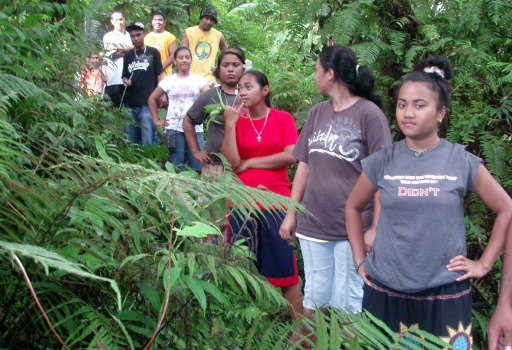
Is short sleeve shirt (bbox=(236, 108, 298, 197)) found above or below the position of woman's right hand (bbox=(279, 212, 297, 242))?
above

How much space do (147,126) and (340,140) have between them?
5306 mm

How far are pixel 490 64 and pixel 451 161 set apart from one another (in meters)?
1.59

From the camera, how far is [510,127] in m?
4.56

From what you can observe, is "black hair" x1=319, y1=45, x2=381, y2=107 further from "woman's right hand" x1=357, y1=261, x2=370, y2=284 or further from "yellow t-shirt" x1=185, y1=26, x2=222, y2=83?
"yellow t-shirt" x1=185, y1=26, x2=222, y2=83

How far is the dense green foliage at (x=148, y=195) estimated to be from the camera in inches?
78.7

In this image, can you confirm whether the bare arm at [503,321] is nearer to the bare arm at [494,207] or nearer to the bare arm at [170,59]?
the bare arm at [494,207]

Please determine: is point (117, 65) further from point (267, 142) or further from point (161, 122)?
point (267, 142)

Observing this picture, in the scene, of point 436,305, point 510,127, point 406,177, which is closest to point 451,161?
point 406,177

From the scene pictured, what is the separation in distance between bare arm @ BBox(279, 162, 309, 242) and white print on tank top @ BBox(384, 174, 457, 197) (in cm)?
133

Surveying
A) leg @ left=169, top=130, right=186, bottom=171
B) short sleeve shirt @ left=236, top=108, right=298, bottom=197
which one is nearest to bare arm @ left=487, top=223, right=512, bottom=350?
short sleeve shirt @ left=236, top=108, right=298, bottom=197

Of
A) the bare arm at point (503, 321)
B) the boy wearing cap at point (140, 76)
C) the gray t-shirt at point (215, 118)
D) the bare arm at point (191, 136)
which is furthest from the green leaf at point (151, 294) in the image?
the boy wearing cap at point (140, 76)

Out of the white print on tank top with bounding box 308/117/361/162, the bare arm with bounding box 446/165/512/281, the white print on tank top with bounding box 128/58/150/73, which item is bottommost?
the bare arm with bounding box 446/165/512/281

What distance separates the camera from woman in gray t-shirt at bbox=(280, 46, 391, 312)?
4016 mm

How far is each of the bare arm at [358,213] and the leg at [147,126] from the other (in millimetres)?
5499
